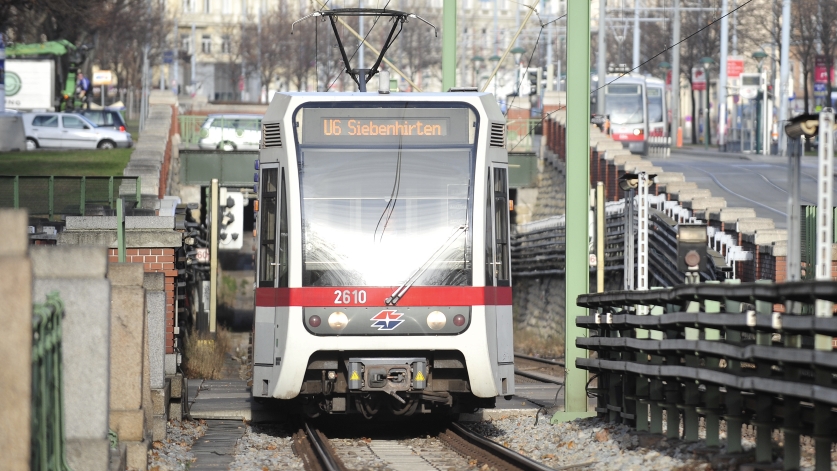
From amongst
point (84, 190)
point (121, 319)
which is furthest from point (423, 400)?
point (84, 190)

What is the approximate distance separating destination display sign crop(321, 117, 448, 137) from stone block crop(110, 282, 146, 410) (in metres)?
3.52

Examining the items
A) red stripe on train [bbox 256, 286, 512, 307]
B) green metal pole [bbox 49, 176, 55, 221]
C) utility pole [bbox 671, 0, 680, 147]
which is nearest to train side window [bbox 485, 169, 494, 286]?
red stripe on train [bbox 256, 286, 512, 307]

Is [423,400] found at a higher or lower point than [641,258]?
lower

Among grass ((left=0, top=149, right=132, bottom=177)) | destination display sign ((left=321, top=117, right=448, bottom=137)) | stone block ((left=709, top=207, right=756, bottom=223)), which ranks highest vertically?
grass ((left=0, top=149, right=132, bottom=177))

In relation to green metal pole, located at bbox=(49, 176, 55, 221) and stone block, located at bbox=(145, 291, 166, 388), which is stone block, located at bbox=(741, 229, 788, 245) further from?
green metal pole, located at bbox=(49, 176, 55, 221)

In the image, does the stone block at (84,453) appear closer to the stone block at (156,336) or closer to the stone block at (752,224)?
A: the stone block at (156,336)

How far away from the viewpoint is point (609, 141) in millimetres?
34406

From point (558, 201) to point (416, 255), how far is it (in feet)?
82.8

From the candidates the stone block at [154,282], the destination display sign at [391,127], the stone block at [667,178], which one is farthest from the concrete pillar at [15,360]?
the stone block at [667,178]

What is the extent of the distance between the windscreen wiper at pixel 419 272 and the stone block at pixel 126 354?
3012 millimetres

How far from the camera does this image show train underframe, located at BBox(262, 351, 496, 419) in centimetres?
1251

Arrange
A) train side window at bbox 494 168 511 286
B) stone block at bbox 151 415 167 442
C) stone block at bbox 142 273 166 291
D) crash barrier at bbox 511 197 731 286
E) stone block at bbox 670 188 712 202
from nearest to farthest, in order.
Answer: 1. stone block at bbox 151 415 167 442
2. stone block at bbox 142 273 166 291
3. train side window at bbox 494 168 511 286
4. crash barrier at bbox 511 197 731 286
5. stone block at bbox 670 188 712 202

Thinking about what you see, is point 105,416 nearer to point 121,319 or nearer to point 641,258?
point 121,319

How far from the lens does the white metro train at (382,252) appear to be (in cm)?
1251
